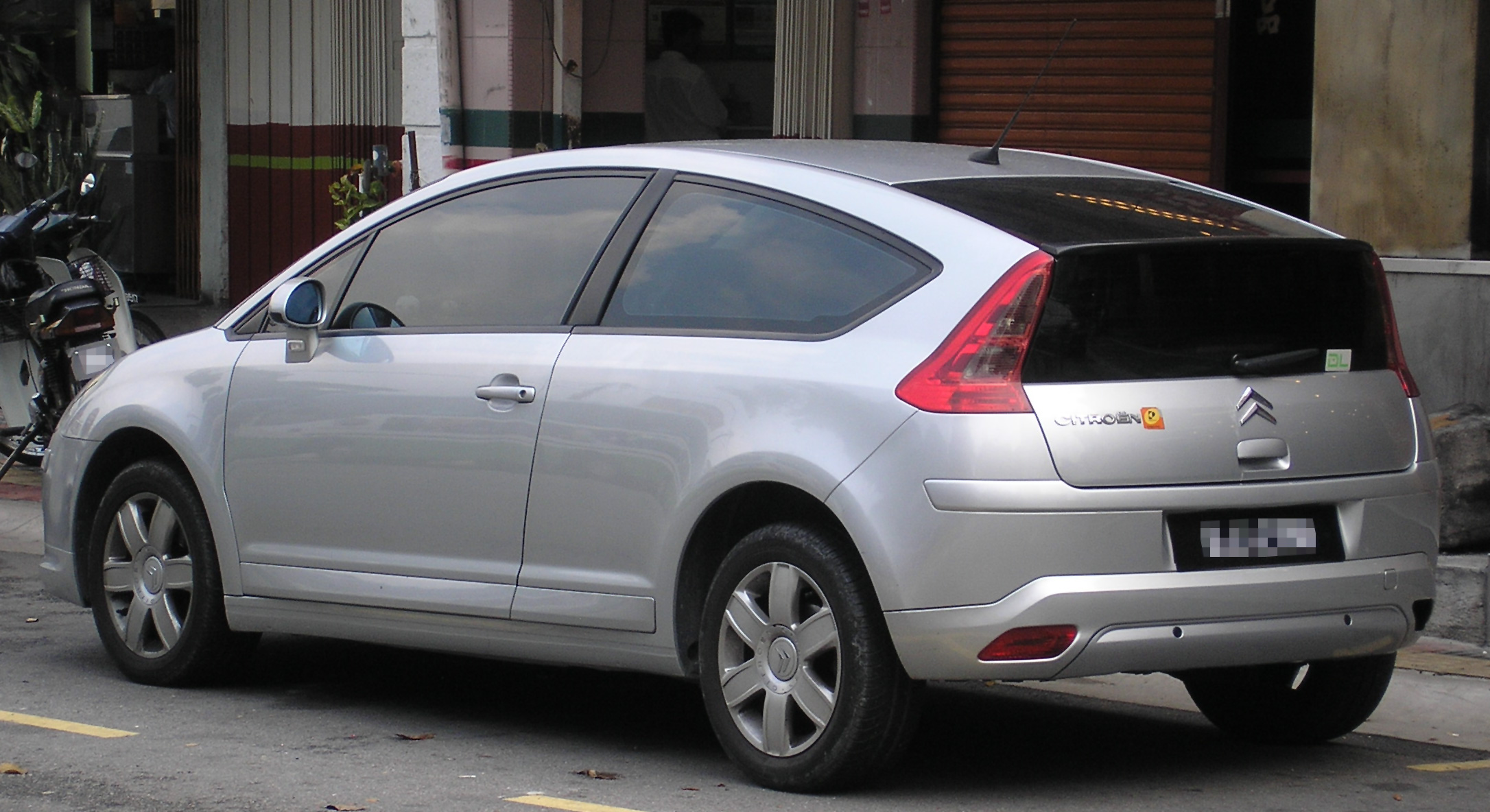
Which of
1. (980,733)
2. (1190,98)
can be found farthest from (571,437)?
(1190,98)

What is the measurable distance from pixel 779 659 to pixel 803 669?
4.0 inches

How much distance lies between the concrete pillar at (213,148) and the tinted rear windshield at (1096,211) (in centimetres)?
1245

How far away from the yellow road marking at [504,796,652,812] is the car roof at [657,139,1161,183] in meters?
1.70

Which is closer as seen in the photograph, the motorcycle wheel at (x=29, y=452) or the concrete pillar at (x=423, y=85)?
the motorcycle wheel at (x=29, y=452)

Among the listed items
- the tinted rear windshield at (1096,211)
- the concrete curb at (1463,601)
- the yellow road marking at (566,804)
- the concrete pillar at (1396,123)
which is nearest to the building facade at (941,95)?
the concrete pillar at (1396,123)

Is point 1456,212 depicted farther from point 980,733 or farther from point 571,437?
point 571,437

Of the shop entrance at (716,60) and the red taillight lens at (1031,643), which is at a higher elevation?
the shop entrance at (716,60)

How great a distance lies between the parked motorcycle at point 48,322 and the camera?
1052cm

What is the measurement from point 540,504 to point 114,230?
791 cm

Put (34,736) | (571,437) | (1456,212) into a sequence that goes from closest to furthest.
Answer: (571,437) → (34,736) → (1456,212)

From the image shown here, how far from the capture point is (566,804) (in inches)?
204

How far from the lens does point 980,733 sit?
20.4ft

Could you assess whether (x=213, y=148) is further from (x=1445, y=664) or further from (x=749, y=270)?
(x=749, y=270)

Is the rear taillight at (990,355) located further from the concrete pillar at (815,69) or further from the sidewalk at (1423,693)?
the concrete pillar at (815,69)
